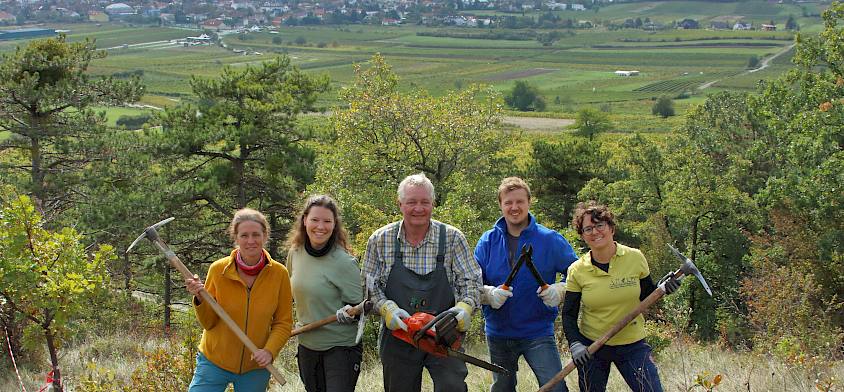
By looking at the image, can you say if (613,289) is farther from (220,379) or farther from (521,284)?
(220,379)

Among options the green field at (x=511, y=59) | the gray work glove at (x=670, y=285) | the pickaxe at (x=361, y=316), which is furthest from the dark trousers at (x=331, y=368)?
the green field at (x=511, y=59)

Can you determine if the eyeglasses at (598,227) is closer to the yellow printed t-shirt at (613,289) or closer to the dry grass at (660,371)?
the yellow printed t-shirt at (613,289)

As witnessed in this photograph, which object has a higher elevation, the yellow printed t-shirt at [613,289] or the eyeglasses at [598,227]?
the eyeglasses at [598,227]

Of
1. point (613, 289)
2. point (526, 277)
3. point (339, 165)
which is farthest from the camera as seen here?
point (339, 165)

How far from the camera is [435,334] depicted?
16.0 ft

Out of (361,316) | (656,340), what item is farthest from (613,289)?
(656,340)

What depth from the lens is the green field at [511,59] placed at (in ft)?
387

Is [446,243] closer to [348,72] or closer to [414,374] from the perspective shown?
[414,374]

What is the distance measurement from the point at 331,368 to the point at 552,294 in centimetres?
157

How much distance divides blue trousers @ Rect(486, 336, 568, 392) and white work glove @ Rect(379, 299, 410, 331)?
0.97 m

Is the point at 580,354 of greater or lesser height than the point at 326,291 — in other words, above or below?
below

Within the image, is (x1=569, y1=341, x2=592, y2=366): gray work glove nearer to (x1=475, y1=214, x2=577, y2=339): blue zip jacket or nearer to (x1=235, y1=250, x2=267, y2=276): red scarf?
(x1=475, y1=214, x2=577, y2=339): blue zip jacket

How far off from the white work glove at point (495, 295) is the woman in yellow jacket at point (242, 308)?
52.8 inches

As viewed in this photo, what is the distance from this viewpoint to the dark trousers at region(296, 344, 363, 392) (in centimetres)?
529
